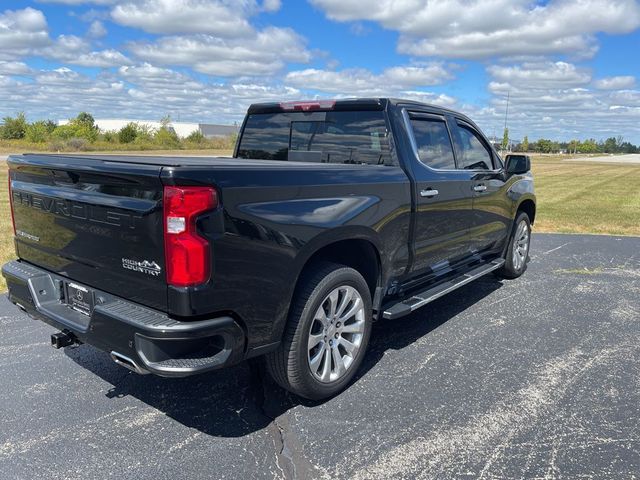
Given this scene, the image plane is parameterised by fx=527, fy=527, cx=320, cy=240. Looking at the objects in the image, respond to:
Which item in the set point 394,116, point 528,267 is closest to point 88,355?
point 394,116

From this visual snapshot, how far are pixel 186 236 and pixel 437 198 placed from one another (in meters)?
2.46

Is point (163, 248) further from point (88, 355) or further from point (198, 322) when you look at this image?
point (88, 355)

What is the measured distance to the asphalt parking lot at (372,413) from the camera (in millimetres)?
2789

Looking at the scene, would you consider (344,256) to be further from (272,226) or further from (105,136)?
(105,136)

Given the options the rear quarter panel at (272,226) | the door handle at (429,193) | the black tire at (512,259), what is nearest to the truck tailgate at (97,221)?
the rear quarter panel at (272,226)

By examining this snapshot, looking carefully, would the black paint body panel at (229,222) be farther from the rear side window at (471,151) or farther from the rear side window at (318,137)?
the rear side window at (471,151)

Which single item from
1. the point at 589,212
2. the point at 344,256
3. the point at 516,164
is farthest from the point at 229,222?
the point at 589,212

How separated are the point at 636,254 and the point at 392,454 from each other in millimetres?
6848

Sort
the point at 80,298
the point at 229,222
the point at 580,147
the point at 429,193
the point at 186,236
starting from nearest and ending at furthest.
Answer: the point at 186,236 → the point at 229,222 → the point at 80,298 → the point at 429,193 → the point at 580,147

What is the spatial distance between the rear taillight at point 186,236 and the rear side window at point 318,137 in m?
1.94

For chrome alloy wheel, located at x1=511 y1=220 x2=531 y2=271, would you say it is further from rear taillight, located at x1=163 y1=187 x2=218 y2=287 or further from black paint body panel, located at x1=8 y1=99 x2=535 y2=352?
rear taillight, located at x1=163 y1=187 x2=218 y2=287

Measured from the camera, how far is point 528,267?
720cm

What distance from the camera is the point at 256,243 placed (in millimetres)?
2742

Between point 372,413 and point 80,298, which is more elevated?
point 80,298
